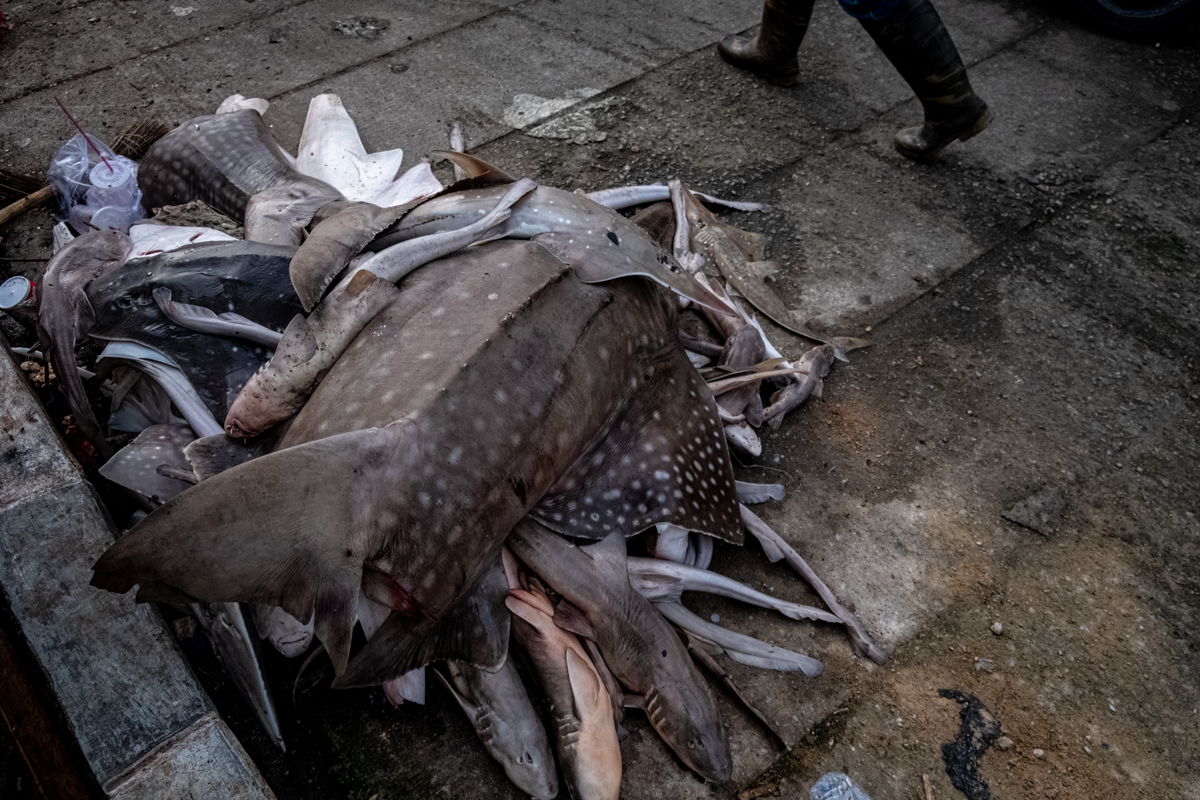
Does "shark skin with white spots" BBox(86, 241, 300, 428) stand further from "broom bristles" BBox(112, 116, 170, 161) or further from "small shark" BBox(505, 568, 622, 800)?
"broom bristles" BBox(112, 116, 170, 161)

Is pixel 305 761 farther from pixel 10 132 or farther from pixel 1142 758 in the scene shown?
pixel 10 132

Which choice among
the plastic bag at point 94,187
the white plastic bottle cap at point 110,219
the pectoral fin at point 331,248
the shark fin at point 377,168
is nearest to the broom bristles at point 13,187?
the plastic bag at point 94,187

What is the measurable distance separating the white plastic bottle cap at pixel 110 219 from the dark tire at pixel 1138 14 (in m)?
6.02

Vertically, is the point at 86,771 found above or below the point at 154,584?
below

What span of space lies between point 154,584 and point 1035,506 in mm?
2896

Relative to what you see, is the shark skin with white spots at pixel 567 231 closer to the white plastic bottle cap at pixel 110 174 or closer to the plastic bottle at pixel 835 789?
the plastic bottle at pixel 835 789

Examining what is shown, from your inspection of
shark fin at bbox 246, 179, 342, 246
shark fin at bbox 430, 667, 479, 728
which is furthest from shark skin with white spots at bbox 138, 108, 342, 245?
shark fin at bbox 430, 667, 479, 728

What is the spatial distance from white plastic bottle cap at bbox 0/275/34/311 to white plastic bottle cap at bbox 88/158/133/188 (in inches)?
33.7

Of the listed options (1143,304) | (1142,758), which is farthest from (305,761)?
(1143,304)

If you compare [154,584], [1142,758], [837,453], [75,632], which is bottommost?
[1142,758]

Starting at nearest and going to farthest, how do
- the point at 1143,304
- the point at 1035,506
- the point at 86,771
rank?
the point at 86,771
the point at 1035,506
the point at 1143,304

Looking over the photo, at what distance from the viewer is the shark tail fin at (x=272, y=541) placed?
166cm

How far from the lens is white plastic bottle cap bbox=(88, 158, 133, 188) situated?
3615 mm

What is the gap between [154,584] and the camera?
66.1 inches
